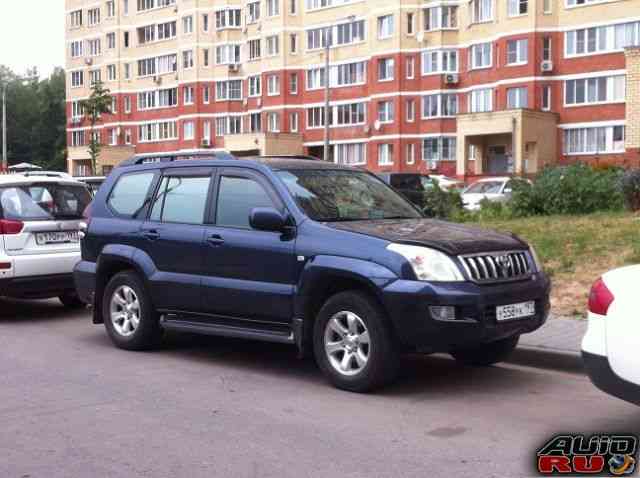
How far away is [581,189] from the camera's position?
16.0 m

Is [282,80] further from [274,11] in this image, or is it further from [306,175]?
[306,175]

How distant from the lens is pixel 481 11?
54.7 meters

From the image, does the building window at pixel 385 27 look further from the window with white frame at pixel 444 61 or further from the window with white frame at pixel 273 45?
the window with white frame at pixel 273 45

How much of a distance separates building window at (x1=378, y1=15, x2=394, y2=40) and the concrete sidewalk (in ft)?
167

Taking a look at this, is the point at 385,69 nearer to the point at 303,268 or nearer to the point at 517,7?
the point at 517,7

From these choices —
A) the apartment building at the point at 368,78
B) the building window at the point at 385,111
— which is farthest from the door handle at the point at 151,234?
the building window at the point at 385,111

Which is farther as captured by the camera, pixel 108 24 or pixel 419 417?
pixel 108 24

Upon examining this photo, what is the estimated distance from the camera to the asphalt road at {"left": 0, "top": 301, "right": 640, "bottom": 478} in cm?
538

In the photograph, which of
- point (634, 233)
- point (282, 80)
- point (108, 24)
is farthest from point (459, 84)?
point (634, 233)

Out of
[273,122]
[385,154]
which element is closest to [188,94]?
[273,122]

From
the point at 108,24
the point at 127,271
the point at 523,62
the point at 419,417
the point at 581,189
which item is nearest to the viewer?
the point at 419,417

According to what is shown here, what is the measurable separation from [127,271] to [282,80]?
57640 millimetres

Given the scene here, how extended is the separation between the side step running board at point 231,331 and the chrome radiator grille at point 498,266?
64.4 inches

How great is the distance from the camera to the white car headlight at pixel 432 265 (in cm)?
682
